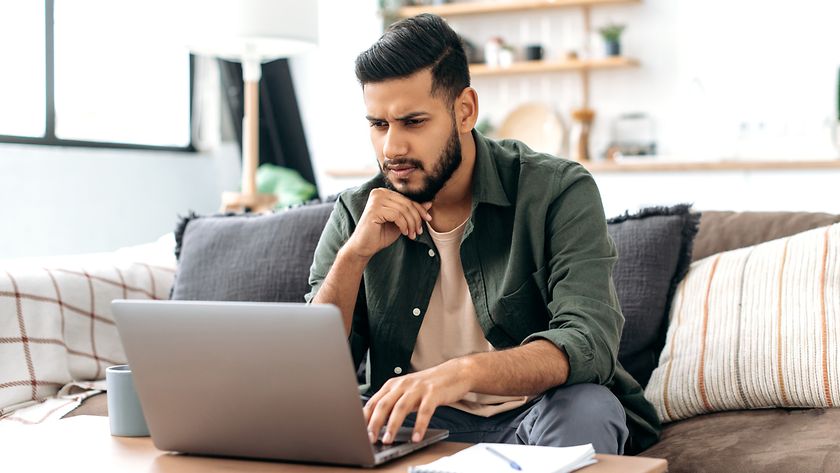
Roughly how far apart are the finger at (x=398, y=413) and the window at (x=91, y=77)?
9.61 ft

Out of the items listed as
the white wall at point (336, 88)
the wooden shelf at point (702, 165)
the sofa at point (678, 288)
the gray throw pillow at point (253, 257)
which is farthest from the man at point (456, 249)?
the white wall at point (336, 88)

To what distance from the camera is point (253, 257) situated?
2.35m

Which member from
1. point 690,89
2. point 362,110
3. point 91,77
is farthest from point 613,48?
point 91,77

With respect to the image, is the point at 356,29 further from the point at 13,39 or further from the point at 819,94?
the point at 819,94

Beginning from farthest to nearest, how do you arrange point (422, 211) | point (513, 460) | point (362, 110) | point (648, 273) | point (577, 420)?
point (362, 110), point (648, 273), point (422, 211), point (577, 420), point (513, 460)

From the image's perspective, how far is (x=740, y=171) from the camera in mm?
4465

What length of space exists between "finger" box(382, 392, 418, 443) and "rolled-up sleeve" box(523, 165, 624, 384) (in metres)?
0.35

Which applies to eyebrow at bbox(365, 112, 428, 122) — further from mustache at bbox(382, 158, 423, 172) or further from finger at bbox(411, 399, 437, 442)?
finger at bbox(411, 399, 437, 442)

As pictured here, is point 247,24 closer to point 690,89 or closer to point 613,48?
point 613,48

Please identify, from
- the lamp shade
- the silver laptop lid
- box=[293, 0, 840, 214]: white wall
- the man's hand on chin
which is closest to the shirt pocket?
the man's hand on chin

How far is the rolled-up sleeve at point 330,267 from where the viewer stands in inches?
76.0

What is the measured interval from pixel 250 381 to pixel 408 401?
191 mm

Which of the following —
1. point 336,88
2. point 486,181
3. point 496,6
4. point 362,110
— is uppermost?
point 496,6

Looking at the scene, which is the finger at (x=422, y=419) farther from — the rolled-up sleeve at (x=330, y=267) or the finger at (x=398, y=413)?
the rolled-up sleeve at (x=330, y=267)
